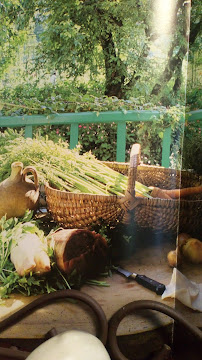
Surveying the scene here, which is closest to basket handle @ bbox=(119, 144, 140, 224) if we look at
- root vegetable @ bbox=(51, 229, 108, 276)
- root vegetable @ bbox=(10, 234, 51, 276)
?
root vegetable @ bbox=(51, 229, 108, 276)

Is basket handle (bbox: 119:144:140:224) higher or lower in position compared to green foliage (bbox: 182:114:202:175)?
lower

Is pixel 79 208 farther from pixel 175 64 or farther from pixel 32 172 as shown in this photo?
pixel 175 64

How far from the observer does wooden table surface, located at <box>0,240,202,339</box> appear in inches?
68.7

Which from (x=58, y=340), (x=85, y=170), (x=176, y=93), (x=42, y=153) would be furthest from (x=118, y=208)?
(x=58, y=340)

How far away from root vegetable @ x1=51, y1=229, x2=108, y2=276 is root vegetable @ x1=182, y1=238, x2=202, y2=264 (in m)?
0.37

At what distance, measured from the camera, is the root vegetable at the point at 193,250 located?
1.95 metres

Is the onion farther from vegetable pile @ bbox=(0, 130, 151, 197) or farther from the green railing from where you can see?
the green railing

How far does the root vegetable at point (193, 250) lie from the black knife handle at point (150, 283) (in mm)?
183

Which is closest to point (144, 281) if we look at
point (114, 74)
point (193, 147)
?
point (193, 147)

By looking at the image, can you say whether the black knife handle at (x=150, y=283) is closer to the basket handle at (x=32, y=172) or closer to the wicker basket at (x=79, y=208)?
the wicker basket at (x=79, y=208)

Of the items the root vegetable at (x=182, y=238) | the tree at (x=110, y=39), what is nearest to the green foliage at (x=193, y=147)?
the tree at (x=110, y=39)

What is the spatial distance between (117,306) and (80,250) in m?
0.28

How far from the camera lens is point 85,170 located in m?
1.85

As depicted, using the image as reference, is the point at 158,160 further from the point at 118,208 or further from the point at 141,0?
the point at 141,0
